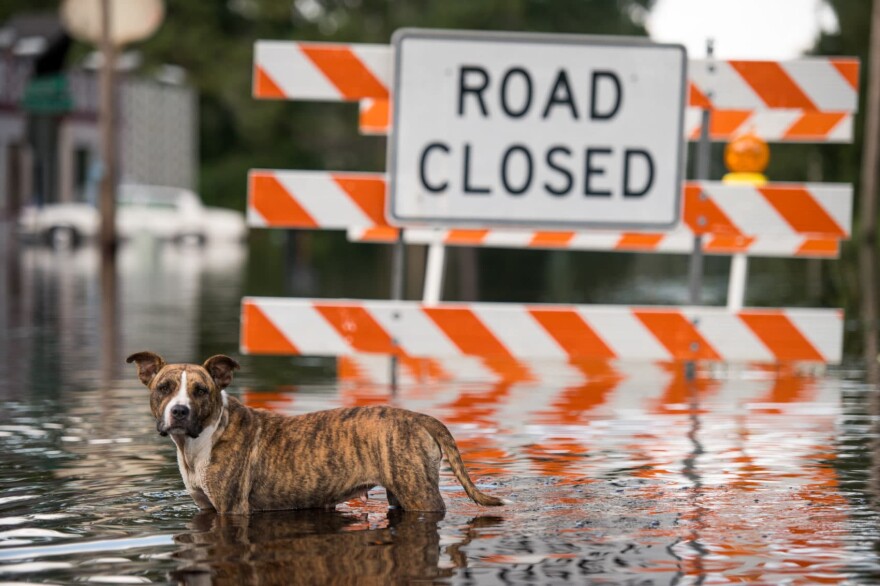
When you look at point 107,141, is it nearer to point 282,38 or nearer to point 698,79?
point 698,79

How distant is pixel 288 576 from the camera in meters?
7.12

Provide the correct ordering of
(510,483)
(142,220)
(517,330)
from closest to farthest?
(510,483) < (517,330) < (142,220)

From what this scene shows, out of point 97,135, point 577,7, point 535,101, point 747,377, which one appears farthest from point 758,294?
point 577,7

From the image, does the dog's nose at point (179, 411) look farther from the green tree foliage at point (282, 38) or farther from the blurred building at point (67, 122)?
the green tree foliage at point (282, 38)

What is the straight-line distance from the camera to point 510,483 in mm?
9266

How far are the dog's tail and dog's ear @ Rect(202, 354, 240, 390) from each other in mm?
836

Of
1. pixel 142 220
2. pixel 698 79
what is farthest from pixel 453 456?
pixel 142 220

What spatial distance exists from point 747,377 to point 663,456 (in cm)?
470

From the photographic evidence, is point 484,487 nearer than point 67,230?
Yes

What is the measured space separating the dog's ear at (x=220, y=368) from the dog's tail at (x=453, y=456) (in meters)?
0.84

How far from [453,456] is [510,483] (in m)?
1.00

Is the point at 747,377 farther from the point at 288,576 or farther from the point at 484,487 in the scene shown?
the point at 288,576

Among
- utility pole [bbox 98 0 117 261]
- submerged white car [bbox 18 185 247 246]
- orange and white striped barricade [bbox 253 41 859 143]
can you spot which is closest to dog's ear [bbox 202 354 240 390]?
orange and white striped barricade [bbox 253 41 859 143]

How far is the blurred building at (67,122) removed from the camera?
70312 millimetres
